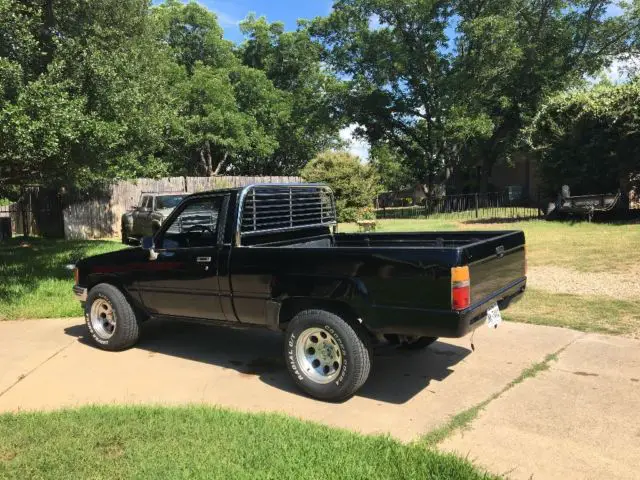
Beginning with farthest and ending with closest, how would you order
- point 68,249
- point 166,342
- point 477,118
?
point 477,118, point 68,249, point 166,342

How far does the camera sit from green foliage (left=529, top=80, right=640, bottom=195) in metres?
17.0

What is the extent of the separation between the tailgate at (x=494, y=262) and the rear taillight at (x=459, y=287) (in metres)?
0.10

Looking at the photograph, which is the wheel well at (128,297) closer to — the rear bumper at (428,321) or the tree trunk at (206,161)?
the rear bumper at (428,321)

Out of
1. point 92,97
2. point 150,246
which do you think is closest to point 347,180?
point 92,97

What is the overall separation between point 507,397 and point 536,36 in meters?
25.9

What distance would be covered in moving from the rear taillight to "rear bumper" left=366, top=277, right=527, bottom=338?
55 mm

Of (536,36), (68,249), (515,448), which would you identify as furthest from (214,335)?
(536,36)

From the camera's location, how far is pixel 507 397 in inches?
182

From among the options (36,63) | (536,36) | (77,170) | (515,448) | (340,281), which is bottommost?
(515,448)

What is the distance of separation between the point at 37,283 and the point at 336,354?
7108 millimetres

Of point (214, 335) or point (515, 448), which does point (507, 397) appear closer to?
point (515, 448)

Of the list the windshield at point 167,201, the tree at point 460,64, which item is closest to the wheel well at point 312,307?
the windshield at point 167,201

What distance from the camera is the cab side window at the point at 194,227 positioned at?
563 cm

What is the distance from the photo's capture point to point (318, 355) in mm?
4809
